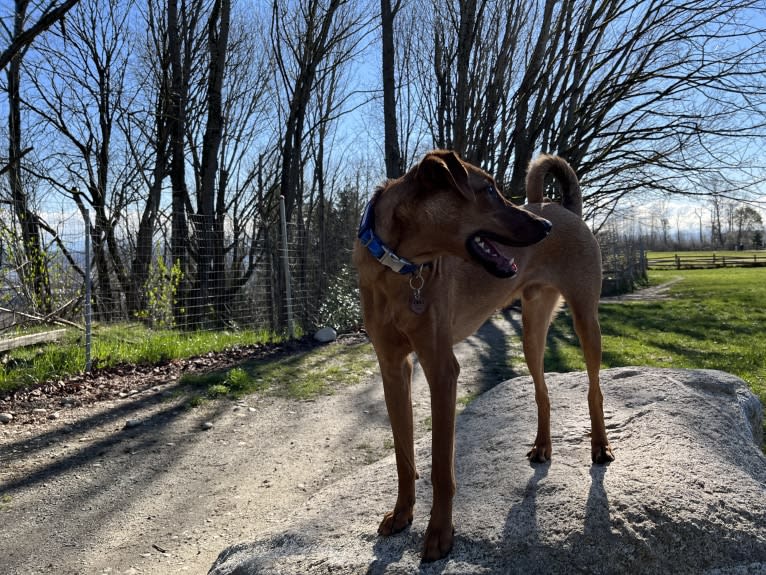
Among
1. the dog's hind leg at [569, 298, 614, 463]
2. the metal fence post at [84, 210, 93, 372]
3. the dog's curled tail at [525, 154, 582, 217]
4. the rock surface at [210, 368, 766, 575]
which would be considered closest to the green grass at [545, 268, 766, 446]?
the rock surface at [210, 368, 766, 575]

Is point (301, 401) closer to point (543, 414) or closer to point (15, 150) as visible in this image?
point (543, 414)

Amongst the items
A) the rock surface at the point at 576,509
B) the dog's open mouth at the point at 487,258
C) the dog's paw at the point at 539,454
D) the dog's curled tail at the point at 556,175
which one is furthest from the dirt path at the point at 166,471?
Answer: the dog's curled tail at the point at 556,175

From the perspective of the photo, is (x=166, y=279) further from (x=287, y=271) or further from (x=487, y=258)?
(x=487, y=258)

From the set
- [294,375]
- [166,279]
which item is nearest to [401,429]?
[294,375]

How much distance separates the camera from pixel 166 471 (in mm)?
4254

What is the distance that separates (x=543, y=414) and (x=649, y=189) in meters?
12.3

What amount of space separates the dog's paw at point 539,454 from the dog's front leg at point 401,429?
932 mm

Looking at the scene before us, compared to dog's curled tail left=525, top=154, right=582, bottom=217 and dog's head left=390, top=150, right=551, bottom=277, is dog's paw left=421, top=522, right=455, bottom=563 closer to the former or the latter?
dog's head left=390, top=150, right=551, bottom=277

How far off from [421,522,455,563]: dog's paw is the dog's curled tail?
2247mm

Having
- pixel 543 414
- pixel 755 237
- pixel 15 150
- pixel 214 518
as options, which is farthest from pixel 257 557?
pixel 755 237

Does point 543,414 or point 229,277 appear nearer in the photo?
point 543,414

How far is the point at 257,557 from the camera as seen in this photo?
8.20ft

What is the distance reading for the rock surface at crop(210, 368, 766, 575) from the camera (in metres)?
2.19

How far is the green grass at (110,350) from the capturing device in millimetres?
6359
